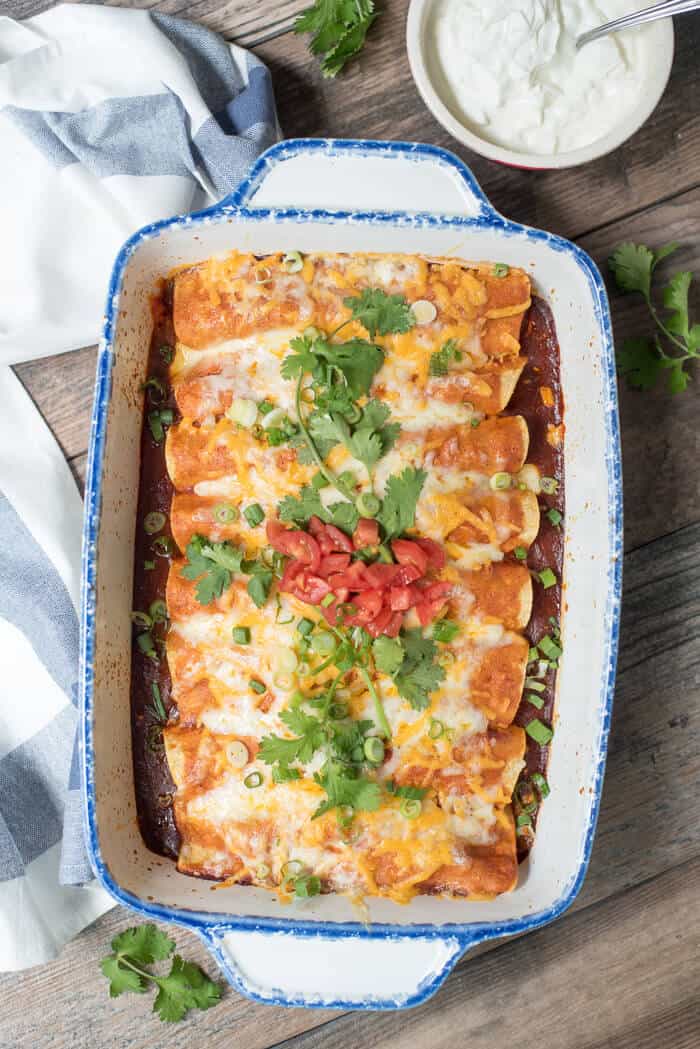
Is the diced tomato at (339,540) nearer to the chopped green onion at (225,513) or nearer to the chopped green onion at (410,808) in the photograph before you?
the chopped green onion at (225,513)

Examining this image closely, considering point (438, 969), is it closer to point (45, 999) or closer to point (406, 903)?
point (406, 903)

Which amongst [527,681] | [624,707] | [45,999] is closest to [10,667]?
[45,999]

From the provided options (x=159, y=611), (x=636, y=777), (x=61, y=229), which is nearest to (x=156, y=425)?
(x=159, y=611)

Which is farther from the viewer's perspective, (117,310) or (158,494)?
(158,494)

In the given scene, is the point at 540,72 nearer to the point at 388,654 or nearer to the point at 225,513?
the point at 225,513

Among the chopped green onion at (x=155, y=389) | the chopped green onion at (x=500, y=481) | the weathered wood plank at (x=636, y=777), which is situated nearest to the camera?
the chopped green onion at (x=500, y=481)

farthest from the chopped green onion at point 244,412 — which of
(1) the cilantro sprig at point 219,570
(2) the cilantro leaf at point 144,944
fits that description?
(2) the cilantro leaf at point 144,944
